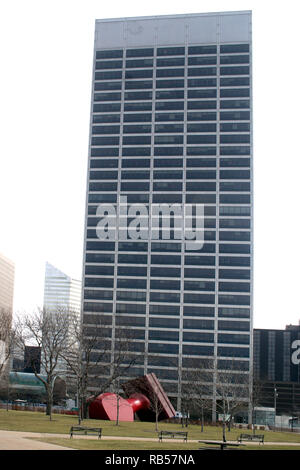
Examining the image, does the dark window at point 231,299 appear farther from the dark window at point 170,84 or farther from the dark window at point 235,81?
the dark window at point 170,84

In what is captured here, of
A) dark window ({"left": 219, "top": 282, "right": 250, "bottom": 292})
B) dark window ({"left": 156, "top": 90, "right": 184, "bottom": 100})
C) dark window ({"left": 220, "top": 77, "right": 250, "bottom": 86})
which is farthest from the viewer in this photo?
dark window ({"left": 156, "top": 90, "right": 184, "bottom": 100})

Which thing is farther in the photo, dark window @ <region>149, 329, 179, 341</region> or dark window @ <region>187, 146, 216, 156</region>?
dark window @ <region>187, 146, 216, 156</region>

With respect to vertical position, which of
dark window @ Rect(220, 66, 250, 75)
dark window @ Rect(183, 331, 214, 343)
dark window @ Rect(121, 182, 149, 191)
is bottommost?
dark window @ Rect(183, 331, 214, 343)

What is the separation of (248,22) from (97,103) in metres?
40.1

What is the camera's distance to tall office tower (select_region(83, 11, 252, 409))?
13312 centimetres

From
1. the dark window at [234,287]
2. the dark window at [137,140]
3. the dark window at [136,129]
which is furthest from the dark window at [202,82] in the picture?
the dark window at [234,287]

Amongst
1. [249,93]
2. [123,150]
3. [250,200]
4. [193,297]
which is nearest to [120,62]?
[123,150]

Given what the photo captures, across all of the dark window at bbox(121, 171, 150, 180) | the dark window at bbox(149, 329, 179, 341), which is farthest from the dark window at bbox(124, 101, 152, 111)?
the dark window at bbox(149, 329, 179, 341)

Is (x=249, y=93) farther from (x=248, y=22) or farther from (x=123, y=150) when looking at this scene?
(x=123, y=150)

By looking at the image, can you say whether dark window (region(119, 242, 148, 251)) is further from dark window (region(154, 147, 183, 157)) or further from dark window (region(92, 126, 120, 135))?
dark window (region(92, 126, 120, 135))

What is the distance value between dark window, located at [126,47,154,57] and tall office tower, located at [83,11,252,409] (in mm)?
336

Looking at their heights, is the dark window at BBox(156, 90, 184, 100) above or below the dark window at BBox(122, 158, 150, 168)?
above

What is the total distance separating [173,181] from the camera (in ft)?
461

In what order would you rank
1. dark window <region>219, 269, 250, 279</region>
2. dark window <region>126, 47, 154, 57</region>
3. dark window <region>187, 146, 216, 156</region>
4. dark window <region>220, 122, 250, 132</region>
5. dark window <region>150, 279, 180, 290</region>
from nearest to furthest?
1. dark window <region>219, 269, 250, 279</region>
2. dark window <region>150, 279, 180, 290</region>
3. dark window <region>220, 122, 250, 132</region>
4. dark window <region>187, 146, 216, 156</region>
5. dark window <region>126, 47, 154, 57</region>
